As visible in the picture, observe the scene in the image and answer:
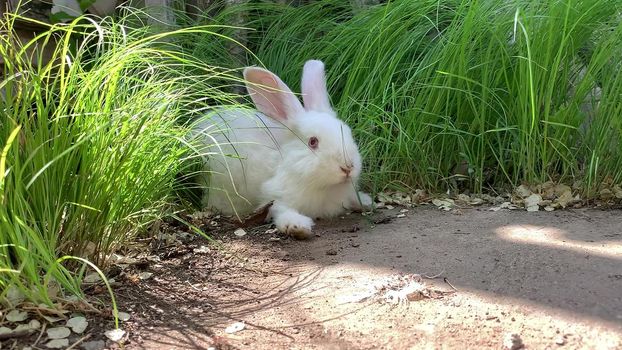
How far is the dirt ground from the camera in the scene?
4.46 feet

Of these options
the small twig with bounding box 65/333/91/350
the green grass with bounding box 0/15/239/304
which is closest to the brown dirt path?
the small twig with bounding box 65/333/91/350

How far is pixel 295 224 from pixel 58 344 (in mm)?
1089

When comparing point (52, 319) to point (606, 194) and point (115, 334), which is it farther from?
point (606, 194)

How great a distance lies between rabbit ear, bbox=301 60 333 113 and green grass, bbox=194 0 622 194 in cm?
23

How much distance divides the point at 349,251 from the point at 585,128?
1.39m

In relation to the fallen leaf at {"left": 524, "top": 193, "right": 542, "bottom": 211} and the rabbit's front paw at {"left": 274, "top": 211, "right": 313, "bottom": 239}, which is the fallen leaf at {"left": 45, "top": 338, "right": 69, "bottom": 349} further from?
the fallen leaf at {"left": 524, "top": 193, "right": 542, "bottom": 211}

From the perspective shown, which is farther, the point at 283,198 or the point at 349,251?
the point at 283,198

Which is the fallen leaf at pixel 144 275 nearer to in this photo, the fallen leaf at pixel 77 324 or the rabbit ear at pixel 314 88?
the fallen leaf at pixel 77 324

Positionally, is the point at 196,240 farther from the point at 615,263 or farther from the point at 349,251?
the point at 615,263

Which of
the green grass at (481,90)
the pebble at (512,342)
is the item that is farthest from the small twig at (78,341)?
the green grass at (481,90)

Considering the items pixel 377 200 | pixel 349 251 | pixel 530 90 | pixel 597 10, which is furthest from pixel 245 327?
pixel 597 10

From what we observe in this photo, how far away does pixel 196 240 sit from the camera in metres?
2.32

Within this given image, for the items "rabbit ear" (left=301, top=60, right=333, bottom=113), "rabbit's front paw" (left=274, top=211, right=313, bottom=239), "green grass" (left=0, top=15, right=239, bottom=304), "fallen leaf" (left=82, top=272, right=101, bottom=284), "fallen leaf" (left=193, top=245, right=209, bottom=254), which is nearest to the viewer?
"green grass" (left=0, top=15, right=239, bottom=304)

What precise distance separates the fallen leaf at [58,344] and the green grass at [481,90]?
5.10ft
